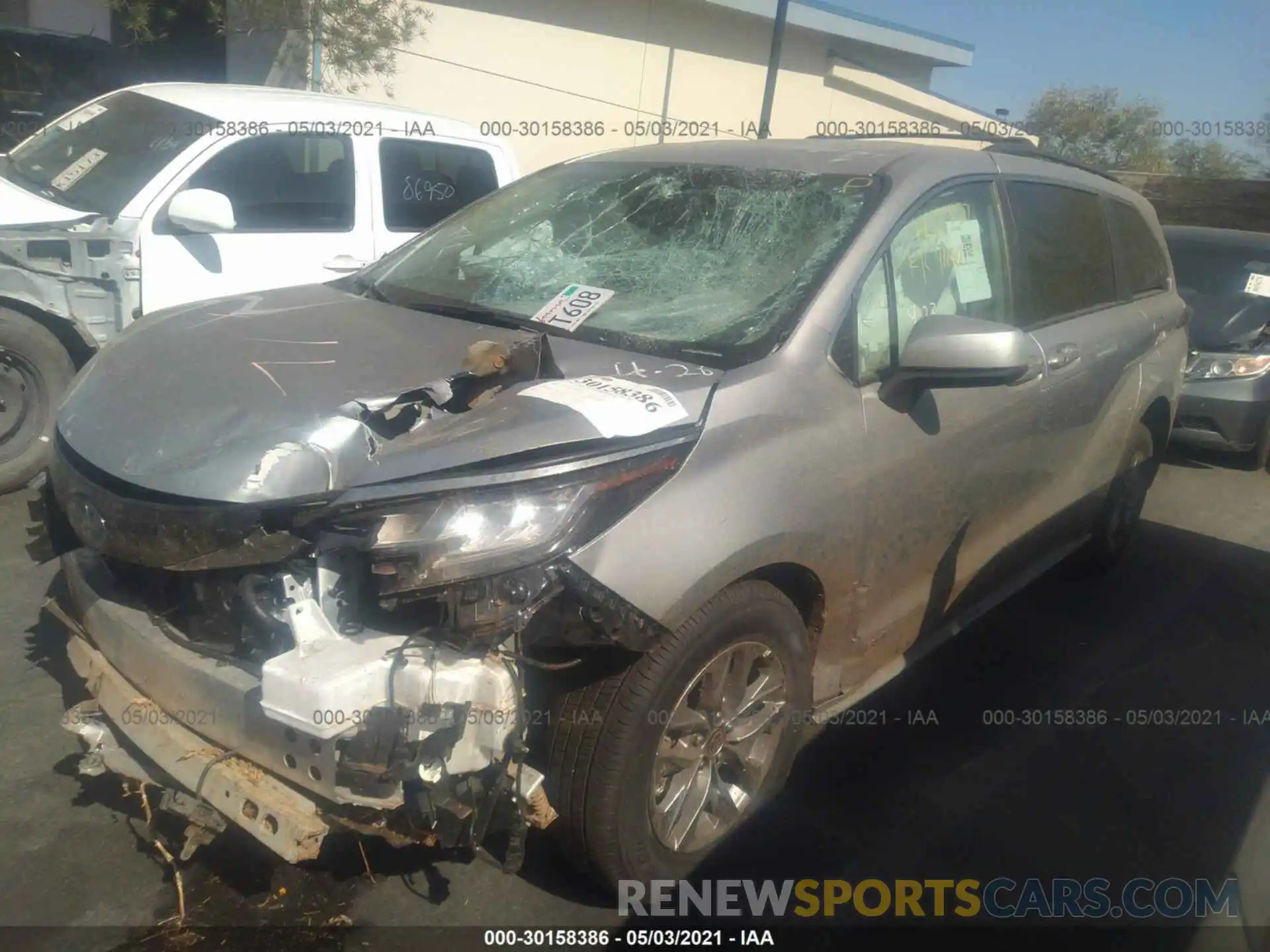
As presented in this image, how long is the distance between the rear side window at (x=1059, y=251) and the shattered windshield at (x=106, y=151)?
4062mm

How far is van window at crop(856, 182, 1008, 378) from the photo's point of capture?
3002 millimetres

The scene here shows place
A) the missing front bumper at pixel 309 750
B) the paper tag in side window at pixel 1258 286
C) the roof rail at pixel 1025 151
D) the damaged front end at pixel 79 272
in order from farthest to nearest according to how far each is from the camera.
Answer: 1. the paper tag in side window at pixel 1258 286
2. the damaged front end at pixel 79 272
3. the roof rail at pixel 1025 151
4. the missing front bumper at pixel 309 750

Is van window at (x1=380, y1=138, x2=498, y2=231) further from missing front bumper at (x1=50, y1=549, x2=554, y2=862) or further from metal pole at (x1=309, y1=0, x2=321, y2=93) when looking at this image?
missing front bumper at (x1=50, y1=549, x2=554, y2=862)

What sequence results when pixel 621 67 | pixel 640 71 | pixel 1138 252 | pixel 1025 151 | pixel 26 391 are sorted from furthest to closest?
pixel 640 71 → pixel 621 67 → pixel 26 391 → pixel 1138 252 → pixel 1025 151

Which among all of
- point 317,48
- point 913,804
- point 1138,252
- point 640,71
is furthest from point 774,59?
point 913,804

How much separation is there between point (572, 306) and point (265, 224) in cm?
324

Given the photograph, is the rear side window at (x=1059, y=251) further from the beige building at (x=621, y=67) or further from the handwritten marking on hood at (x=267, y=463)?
the beige building at (x=621, y=67)

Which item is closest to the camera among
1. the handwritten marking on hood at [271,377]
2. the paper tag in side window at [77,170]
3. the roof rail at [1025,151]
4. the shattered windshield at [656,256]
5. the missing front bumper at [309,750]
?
the missing front bumper at [309,750]

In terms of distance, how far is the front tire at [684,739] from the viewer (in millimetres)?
2383

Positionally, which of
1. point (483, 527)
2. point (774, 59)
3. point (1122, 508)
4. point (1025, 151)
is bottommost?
point (1122, 508)

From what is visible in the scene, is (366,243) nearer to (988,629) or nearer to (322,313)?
(322,313)

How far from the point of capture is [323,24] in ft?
30.3

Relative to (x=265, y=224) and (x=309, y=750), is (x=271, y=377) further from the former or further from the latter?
(x=265, y=224)

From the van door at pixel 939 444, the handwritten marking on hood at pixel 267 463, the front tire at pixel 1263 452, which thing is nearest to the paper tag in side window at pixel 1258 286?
the front tire at pixel 1263 452
